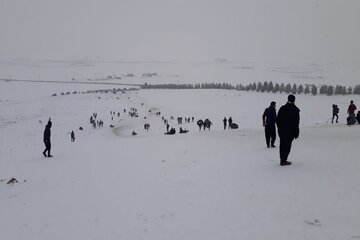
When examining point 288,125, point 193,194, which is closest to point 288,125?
point 288,125

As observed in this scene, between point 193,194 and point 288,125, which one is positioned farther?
point 288,125

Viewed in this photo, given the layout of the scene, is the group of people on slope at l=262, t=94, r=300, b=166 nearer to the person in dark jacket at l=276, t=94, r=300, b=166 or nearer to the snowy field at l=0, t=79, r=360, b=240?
the person in dark jacket at l=276, t=94, r=300, b=166

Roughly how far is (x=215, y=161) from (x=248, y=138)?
691 cm

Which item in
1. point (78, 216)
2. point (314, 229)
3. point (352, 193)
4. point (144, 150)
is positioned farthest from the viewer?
point (144, 150)

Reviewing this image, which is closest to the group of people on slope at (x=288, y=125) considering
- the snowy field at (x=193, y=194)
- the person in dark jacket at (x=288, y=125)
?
the person in dark jacket at (x=288, y=125)

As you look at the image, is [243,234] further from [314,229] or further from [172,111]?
[172,111]

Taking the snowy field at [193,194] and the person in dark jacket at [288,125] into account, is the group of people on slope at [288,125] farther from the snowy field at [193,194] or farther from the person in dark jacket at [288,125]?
the snowy field at [193,194]

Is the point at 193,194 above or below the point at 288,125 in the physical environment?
below

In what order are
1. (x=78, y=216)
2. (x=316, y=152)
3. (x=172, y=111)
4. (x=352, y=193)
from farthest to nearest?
(x=172, y=111) → (x=316, y=152) → (x=78, y=216) → (x=352, y=193)

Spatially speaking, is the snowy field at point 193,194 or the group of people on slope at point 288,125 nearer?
the snowy field at point 193,194

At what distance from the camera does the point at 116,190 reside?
1220 cm

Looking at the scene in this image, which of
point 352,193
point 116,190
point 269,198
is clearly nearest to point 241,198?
point 269,198

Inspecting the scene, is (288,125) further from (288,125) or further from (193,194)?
(193,194)

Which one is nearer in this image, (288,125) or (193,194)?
(193,194)
